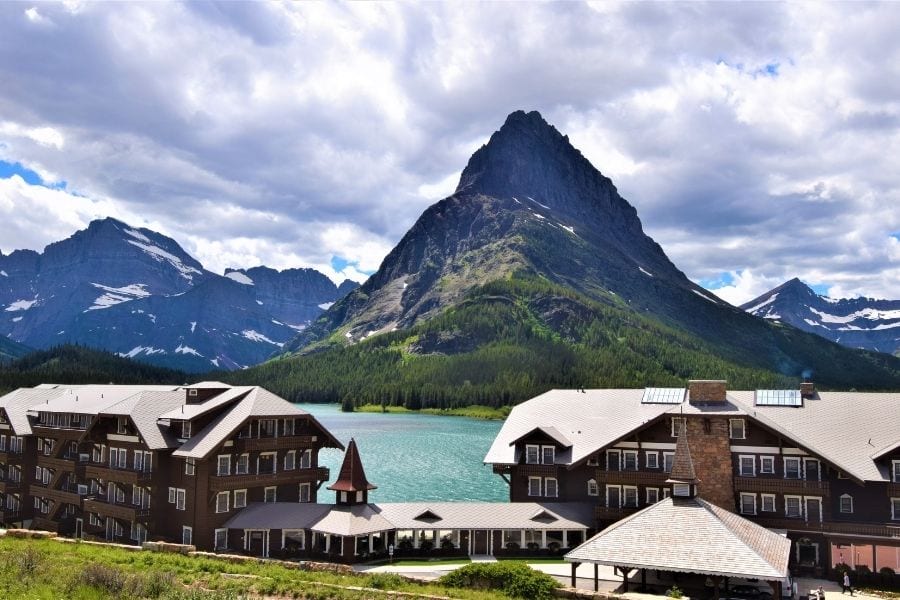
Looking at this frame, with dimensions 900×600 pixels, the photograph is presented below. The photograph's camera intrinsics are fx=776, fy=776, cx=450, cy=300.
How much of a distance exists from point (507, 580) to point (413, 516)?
50.9ft

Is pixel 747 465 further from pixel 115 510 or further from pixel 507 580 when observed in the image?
pixel 115 510

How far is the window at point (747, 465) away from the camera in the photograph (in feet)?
177

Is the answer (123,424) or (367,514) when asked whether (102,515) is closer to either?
(123,424)

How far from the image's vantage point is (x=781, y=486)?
52188mm

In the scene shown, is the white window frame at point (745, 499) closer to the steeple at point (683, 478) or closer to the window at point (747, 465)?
the window at point (747, 465)

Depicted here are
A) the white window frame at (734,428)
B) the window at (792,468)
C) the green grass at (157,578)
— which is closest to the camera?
the green grass at (157,578)

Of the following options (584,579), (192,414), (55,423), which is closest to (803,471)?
(584,579)

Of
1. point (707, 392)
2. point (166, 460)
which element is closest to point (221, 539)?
point (166, 460)

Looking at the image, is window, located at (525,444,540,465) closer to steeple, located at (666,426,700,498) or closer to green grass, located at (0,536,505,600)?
steeple, located at (666,426,700,498)

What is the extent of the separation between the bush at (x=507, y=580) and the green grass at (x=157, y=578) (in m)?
1.40

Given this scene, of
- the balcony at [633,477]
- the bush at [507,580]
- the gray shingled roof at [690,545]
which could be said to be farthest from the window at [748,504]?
the bush at [507,580]

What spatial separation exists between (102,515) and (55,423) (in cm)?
1329

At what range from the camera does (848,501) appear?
51.4 metres

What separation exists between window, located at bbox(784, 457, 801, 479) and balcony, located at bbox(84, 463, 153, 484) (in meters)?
46.2
